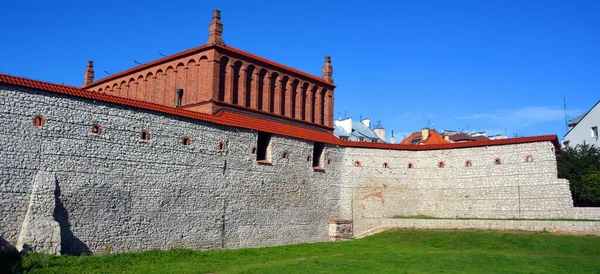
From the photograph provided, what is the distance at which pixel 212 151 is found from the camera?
2531cm

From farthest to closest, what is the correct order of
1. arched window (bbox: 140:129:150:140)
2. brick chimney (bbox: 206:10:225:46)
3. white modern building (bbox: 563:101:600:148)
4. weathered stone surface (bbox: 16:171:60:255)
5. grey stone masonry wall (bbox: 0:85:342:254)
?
white modern building (bbox: 563:101:600:148)
brick chimney (bbox: 206:10:225:46)
arched window (bbox: 140:129:150:140)
grey stone masonry wall (bbox: 0:85:342:254)
weathered stone surface (bbox: 16:171:60:255)

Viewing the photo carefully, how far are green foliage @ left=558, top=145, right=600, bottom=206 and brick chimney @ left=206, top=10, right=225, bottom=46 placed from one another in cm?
2245

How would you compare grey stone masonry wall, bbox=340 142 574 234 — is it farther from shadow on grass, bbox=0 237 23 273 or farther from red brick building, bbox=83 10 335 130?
shadow on grass, bbox=0 237 23 273

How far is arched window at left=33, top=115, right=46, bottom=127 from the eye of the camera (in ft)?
63.9

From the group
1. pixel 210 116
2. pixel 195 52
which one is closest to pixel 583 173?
pixel 210 116

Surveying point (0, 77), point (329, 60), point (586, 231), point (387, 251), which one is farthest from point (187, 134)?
point (586, 231)

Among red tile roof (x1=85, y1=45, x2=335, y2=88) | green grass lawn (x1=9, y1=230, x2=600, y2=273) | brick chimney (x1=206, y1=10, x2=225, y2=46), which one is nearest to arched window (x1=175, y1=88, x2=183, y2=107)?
red tile roof (x1=85, y1=45, x2=335, y2=88)

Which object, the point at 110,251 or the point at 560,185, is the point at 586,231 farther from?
the point at 110,251

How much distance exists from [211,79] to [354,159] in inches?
370

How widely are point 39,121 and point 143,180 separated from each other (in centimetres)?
462

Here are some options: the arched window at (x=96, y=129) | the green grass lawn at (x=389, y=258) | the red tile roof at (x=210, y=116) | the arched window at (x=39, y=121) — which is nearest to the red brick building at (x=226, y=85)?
the red tile roof at (x=210, y=116)

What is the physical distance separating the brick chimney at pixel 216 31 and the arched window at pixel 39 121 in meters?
11.1

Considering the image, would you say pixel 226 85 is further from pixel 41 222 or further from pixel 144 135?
pixel 41 222

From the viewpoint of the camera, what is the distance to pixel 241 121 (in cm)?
2762
